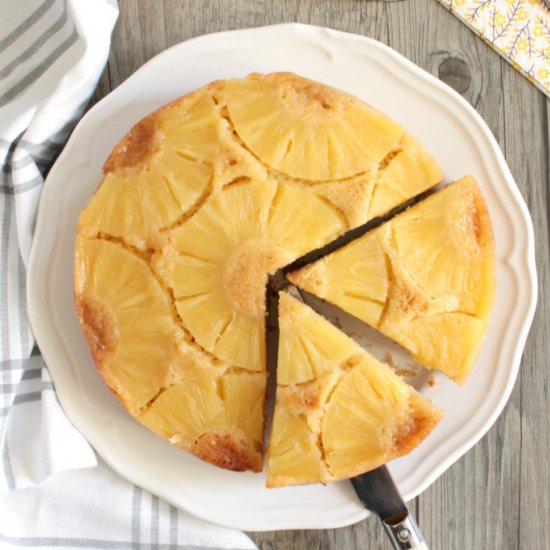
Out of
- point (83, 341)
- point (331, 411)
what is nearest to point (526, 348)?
point (331, 411)

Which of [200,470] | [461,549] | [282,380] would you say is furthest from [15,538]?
[461,549]

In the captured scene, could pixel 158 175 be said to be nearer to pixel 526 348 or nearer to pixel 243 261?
pixel 243 261

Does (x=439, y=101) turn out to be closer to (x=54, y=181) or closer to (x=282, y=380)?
(x=282, y=380)

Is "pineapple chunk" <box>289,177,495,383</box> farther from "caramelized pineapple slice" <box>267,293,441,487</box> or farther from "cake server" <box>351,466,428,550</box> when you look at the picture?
"cake server" <box>351,466,428,550</box>

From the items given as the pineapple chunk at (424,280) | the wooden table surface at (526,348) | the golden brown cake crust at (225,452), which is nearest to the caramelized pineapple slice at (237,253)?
the pineapple chunk at (424,280)

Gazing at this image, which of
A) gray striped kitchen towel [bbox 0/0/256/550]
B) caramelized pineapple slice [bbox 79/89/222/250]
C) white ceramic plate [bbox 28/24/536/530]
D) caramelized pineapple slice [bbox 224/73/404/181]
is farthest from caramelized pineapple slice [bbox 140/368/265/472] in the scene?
caramelized pineapple slice [bbox 224/73/404/181]

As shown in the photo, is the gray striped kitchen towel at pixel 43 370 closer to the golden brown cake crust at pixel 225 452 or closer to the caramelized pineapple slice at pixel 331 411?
the golden brown cake crust at pixel 225 452
